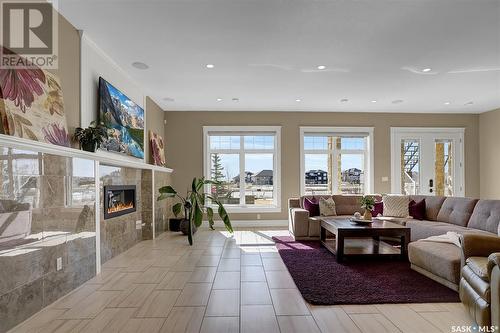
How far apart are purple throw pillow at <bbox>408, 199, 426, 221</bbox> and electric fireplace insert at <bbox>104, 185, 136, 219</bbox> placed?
17.4 ft

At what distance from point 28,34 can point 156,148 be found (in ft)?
12.4

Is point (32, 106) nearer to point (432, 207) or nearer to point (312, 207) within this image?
point (312, 207)

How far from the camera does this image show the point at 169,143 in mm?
7617

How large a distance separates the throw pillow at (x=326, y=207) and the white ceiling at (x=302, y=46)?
2.25m

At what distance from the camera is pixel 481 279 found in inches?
91.6

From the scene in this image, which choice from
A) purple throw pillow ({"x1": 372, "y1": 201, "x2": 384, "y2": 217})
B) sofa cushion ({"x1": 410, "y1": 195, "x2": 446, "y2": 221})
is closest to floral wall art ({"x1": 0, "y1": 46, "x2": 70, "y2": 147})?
purple throw pillow ({"x1": 372, "y1": 201, "x2": 384, "y2": 217})

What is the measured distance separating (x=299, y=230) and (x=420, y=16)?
157 inches

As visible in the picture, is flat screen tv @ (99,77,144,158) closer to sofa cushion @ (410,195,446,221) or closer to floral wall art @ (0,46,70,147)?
floral wall art @ (0,46,70,147)

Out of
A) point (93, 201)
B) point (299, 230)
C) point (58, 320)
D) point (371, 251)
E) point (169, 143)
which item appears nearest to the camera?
point (58, 320)

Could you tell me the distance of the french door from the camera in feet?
25.6

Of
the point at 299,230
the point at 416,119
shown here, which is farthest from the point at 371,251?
the point at 416,119

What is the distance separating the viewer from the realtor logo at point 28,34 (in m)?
2.56

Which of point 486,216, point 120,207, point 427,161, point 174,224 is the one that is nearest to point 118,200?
point 120,207

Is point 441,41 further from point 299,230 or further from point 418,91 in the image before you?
point 299,230
